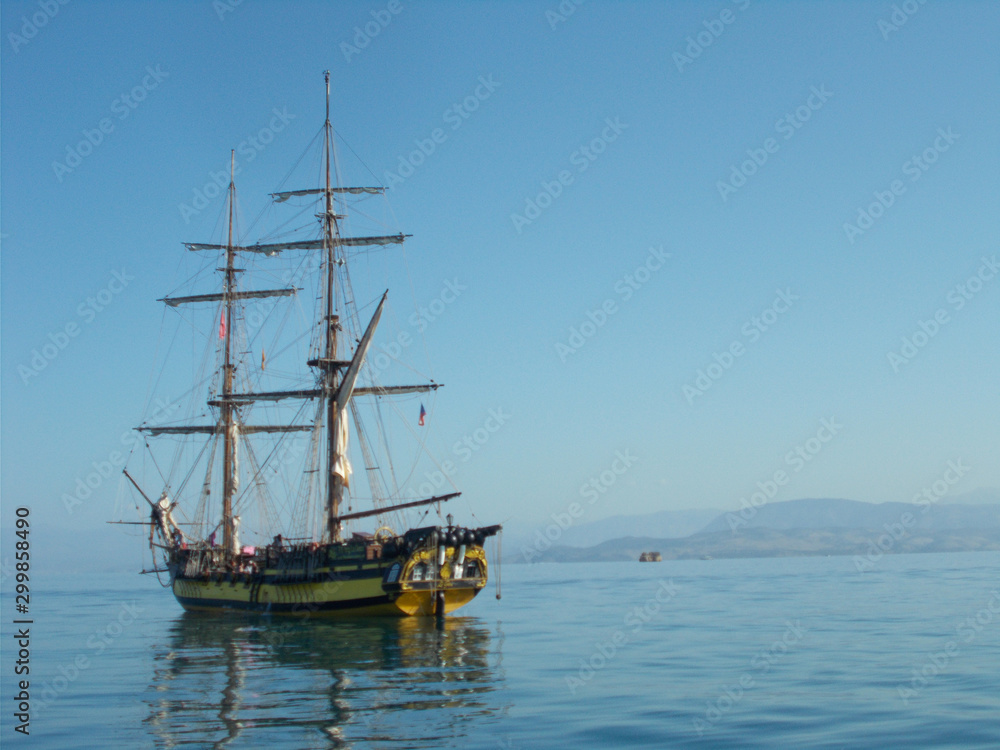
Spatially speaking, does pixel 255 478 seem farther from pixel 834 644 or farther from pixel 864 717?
pixel 864 717

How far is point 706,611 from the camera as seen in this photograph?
5544 centimetres

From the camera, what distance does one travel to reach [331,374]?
5903 centimetres

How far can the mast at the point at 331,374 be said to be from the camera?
186ft

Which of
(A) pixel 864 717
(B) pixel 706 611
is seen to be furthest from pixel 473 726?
(B) pixel 706 611

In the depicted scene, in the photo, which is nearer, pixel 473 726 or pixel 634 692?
pixel 473 726

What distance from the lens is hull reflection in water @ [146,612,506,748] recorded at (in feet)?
69.8

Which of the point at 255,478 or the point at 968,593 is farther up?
the point at 255,478

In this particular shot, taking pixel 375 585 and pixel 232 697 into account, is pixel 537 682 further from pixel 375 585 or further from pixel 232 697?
pixel 375 585

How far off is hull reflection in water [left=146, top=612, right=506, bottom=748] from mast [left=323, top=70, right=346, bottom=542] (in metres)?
10.4

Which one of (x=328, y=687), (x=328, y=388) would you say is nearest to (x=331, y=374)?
(x=328, y=388)

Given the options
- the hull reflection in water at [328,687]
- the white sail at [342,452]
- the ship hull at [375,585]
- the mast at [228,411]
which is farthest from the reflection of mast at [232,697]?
the mast at [228,411]

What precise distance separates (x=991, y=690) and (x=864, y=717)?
5426 mm

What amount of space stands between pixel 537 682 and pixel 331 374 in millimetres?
33934

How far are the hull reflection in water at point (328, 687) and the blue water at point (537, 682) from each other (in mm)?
95
